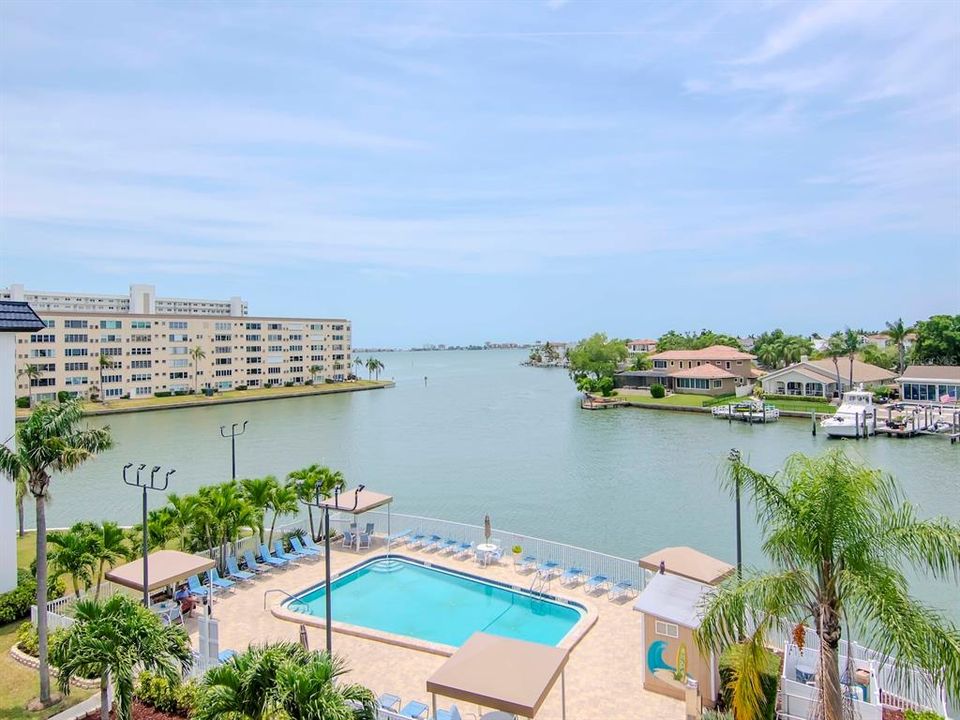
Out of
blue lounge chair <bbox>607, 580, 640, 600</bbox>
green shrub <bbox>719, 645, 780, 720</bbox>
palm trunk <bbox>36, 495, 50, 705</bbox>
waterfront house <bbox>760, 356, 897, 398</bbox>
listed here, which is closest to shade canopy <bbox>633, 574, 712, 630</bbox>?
green shrub <bbox>719, 645, 780, 720</bbox>

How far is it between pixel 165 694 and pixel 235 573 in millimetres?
7172

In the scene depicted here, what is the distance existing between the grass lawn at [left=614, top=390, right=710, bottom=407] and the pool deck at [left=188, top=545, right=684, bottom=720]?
56.4 meters

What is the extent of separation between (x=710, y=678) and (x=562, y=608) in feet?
17.4

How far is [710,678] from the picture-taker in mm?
10773

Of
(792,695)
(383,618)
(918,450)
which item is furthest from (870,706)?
(918,450)

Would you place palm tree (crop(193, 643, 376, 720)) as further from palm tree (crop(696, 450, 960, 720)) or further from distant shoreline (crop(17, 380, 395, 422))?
distant shoreline (crop(17, 380, 395, 422))

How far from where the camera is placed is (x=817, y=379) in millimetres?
67562

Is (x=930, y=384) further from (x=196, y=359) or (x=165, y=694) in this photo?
(x=196, y=359)

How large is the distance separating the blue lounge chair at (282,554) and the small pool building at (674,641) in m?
11.5

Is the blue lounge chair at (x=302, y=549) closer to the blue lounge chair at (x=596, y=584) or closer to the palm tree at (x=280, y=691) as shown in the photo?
the blue lounge chair at (x=596, y=584)

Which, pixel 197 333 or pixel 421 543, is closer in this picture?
pixel 421 543

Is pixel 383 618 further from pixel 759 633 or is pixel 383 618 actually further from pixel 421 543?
pixel 759 633

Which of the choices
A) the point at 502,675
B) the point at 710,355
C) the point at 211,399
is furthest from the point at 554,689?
the point at 710,355

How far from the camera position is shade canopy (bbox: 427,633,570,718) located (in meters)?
8.63
